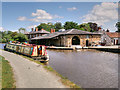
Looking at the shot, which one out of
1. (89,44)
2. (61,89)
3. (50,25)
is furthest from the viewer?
(50,25)

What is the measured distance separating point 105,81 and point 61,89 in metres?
3.54

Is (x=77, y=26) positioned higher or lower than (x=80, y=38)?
higher

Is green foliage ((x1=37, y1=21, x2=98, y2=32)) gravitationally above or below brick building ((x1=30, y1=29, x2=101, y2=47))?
above

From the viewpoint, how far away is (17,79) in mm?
6098

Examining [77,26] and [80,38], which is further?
[77,26]

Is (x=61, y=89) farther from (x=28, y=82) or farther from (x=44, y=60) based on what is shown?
(x=44, y=60)

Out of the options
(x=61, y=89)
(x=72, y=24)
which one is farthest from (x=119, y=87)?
(x=72, y=24)

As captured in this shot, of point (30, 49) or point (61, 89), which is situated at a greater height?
point (30, 49)

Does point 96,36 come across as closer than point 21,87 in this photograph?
No

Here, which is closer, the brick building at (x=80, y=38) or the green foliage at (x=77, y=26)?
the brick building at (x=80, y=38)

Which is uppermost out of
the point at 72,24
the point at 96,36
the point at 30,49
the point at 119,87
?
the point at 72,24

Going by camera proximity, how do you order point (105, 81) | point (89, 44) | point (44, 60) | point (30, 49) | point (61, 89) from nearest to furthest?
1. point (61, 89)
2. point (105, 81)
3. point (44, 60)
4. point (30, 49)
5. point (89, 44)

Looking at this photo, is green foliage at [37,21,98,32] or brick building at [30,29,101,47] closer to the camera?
brick building at [30,29,101,47]

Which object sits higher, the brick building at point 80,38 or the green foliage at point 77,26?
the green foliage at point 77,26
